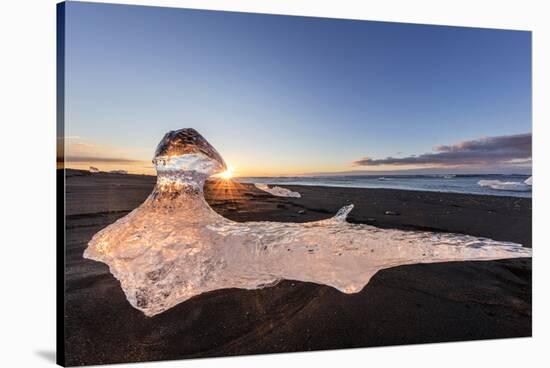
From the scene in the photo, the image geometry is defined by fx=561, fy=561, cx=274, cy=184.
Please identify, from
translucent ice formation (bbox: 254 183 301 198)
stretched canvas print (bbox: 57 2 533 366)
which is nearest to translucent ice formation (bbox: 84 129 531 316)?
stretched canvas print (bbox: 57 2 533 366)

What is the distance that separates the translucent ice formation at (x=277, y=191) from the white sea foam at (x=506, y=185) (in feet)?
5.03

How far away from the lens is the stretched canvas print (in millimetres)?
3551

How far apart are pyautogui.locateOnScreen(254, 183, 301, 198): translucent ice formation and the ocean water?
0.10 feet

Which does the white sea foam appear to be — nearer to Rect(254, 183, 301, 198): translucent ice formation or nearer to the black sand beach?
the black sand beach

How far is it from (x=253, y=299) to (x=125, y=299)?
2.74 feet

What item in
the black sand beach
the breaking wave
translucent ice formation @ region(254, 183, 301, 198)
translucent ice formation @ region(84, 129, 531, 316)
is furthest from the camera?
the breaking wave

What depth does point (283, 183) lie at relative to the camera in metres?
4.01

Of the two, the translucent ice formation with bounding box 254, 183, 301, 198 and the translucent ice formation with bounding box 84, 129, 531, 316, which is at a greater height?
the translucent ice formation with bounding box 254, 183, 301, 198

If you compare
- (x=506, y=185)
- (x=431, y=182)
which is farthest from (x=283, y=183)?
(x=506, y=185)

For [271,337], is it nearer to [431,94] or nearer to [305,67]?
[305,67]

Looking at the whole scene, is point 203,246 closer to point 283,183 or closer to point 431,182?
point 283,183

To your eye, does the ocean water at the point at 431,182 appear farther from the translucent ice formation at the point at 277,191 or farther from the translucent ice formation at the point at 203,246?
the translucent ice formation at the point at 203,246

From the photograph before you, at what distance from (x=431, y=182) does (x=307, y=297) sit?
134cm

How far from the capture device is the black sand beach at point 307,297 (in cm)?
351
